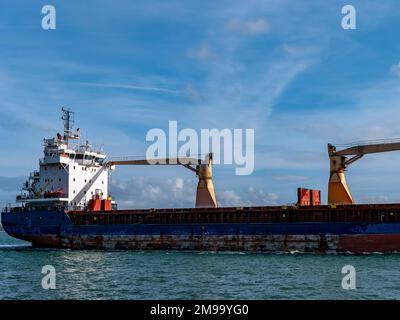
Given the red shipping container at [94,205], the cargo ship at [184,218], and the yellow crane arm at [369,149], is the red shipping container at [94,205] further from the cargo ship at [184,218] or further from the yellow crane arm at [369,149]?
the yellow crane arm at [369,149]

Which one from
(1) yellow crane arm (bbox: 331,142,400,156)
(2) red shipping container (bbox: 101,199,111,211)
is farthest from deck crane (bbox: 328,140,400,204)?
(2) red shipping container (bbox: 101,199,111,211)

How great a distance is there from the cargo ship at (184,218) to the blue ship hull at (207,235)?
0.07 meters

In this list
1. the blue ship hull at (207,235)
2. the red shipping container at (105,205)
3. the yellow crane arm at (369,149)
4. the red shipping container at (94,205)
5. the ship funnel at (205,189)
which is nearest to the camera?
the blue ship hull at (207,235)

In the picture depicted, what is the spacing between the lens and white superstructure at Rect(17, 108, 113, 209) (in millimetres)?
41188

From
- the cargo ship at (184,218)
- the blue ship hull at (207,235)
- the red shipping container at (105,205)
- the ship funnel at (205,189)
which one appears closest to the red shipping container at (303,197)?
the cargo ship at (184,218)

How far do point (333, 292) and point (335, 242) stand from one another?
1513 centimetres

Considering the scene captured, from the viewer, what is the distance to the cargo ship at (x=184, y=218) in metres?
32.1

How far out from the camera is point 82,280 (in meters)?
21.5

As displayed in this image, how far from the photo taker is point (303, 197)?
121 feet

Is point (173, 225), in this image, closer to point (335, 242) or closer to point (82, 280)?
point (335, 242)

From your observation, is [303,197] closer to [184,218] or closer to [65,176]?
[184,218]

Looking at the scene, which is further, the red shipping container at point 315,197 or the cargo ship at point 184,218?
the red shipping container at point 315,197

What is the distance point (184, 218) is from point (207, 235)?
2.38 m
